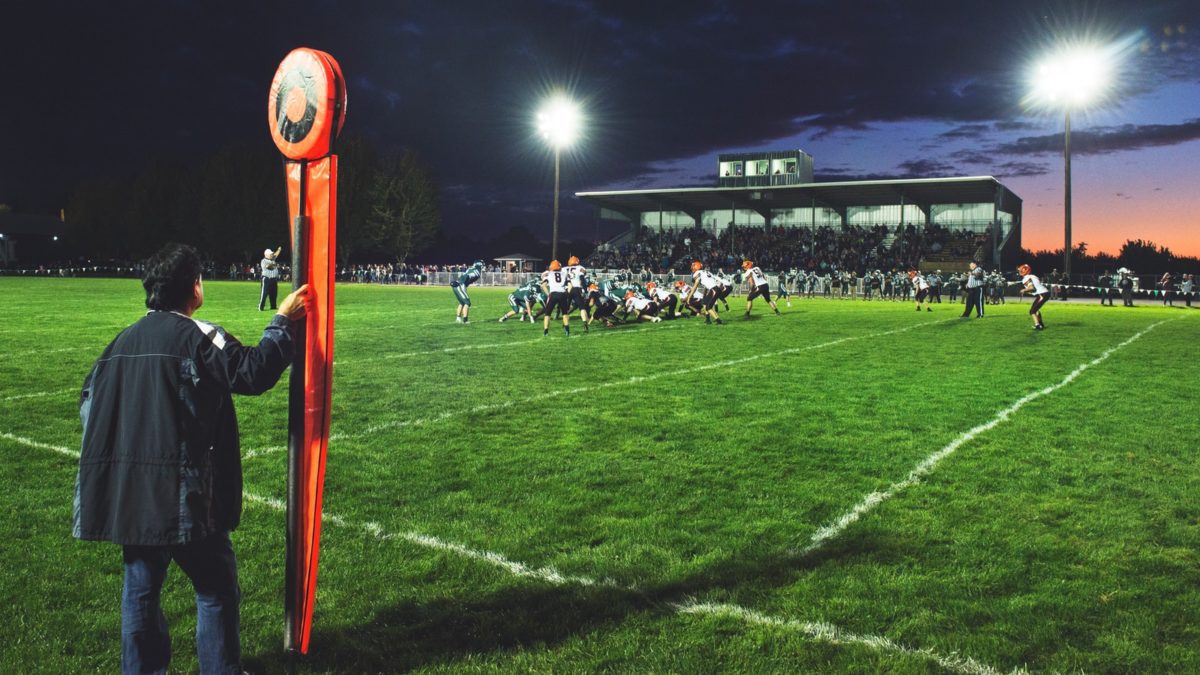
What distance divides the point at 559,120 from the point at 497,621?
41.3 metres

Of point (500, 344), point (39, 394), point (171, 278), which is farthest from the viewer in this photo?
point (500, 344)

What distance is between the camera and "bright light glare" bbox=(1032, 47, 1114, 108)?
115ft

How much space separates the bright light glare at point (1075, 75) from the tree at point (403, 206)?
176 feet

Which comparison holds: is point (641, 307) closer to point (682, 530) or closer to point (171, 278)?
point (682, 530)

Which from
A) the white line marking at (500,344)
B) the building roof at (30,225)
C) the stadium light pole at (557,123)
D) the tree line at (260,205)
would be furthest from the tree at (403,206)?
the white line marking at (500,344)

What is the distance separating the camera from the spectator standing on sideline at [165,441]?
2.74 meters

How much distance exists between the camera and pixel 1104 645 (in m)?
3.55

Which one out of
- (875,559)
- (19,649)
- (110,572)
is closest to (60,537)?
(110,572)

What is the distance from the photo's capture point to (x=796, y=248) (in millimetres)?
59875

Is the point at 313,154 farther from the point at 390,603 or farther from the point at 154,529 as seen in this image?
the point at 390,603

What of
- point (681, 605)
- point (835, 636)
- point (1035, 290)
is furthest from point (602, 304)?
point (835, 636)

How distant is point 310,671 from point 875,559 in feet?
10.1

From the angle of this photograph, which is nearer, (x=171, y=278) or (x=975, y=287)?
(x=171, y=278)

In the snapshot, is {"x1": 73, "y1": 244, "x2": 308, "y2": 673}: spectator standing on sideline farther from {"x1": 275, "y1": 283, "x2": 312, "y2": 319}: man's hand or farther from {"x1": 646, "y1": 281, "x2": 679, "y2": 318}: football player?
{"x1": 646, "y1": 281, "x2": 679, "y2": 318}: football player
